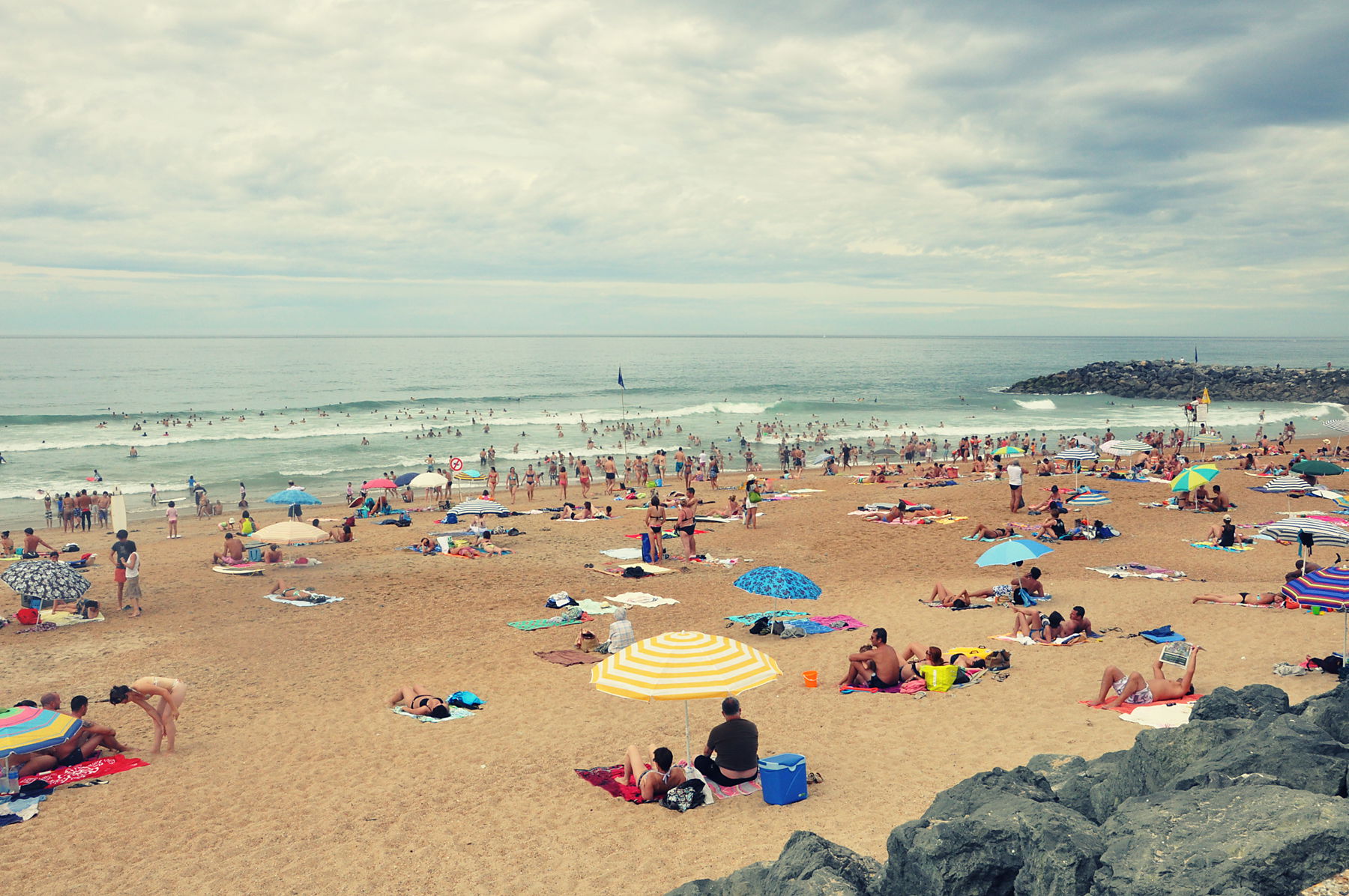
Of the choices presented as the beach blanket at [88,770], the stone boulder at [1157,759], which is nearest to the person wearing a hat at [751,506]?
the beach blanket at [88,770]

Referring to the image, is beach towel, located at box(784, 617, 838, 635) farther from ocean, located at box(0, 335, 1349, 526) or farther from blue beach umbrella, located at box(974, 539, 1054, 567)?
ocean, located at box(0, 335, 1349, 526)

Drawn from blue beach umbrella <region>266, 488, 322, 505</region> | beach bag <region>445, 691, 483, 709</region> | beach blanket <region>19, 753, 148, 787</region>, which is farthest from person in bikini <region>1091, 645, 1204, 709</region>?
blue beach umbrella <region>266, 488, 322, 505</region>

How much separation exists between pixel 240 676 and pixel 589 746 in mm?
6127

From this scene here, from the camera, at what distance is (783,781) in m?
7.94

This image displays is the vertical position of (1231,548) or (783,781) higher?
(783,781)

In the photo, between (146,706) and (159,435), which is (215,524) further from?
(159,435)

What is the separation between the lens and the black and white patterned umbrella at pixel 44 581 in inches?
561

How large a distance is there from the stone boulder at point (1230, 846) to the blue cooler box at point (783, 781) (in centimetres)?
402

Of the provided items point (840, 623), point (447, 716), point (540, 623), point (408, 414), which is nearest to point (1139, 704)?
point (840, 623)

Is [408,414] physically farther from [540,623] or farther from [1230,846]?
[1230,846]

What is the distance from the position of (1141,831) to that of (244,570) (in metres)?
19.7

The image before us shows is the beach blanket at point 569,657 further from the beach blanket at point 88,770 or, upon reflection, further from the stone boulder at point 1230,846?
the stone boulder at point 1230,846

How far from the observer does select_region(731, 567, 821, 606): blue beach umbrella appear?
1343 centimetres

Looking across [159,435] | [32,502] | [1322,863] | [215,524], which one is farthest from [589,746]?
[159,435]
